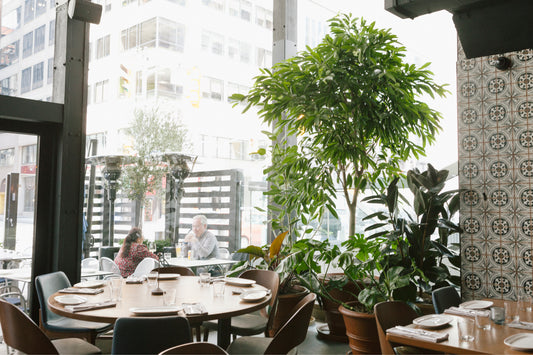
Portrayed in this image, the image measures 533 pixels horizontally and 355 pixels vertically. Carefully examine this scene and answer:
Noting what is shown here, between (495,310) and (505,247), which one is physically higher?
(505,247)

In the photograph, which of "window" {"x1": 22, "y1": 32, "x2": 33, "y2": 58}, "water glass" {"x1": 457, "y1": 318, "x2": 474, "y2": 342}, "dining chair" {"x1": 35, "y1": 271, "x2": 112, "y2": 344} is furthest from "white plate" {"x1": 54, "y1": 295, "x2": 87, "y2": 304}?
"window" {"x1": 22, "y1": 32, "x2": 33, "y2": 58}

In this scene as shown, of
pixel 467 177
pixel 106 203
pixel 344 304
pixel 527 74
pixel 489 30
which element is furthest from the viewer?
pixel 106 203

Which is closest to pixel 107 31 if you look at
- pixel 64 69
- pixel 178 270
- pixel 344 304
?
pixel 64 69

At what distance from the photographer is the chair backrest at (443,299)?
3.02 meters

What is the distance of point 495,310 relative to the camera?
2.45 metres

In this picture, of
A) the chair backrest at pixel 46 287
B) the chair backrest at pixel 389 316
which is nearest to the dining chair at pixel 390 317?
the chair backrest at pixel 389 316

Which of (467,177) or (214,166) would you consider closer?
(467,177)

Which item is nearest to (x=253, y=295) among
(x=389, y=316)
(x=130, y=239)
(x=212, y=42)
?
(x=389, y=316)

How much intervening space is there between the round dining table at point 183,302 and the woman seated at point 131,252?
852 mm

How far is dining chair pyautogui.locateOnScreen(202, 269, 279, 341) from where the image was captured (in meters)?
3.44

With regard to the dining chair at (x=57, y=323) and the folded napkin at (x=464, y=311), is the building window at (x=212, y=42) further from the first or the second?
the folded napkin at (x=464, y=311)

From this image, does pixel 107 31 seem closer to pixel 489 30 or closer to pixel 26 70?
pixel 26 70

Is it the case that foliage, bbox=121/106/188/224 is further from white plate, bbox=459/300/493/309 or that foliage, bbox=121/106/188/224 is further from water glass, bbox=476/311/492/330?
water glass, bbox=476/311/492/330

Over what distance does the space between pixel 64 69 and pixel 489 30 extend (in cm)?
353
